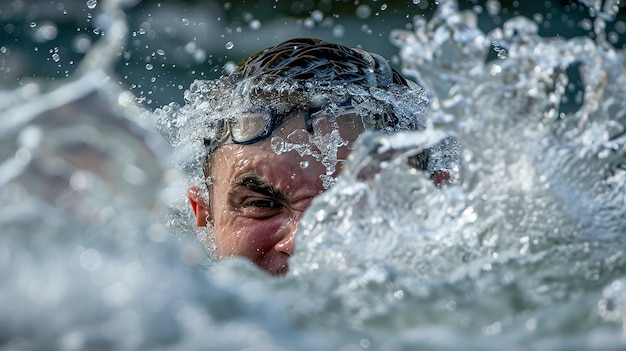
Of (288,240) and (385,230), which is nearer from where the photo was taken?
(385,230)

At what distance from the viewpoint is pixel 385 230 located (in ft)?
3.85

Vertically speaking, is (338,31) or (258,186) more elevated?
(258,186)

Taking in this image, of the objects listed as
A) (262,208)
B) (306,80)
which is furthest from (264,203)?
(306,80)

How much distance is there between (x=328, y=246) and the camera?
1186 mm

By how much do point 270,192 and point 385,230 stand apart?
0.60 metres

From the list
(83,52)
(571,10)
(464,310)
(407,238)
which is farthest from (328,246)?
(571,10)

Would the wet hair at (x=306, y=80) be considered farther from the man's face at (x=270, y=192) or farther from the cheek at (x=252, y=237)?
the cheek at (x=252, y=237)

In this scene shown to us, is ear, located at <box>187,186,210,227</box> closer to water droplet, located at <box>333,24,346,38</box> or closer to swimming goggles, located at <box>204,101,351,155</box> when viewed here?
swimming goggles, located at <box>204,101,351,155</box>

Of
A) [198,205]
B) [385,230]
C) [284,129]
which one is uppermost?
[385,230]

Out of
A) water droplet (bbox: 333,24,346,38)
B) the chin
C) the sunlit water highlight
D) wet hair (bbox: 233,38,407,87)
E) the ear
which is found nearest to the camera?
the sunlit water highlight

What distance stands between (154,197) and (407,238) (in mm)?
466

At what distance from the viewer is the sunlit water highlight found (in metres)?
0.70

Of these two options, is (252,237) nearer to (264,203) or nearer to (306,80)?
(264,203)

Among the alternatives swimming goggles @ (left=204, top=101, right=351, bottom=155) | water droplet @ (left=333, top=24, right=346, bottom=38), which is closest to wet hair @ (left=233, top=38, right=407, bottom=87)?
swimming goggles @ (left=204, top=101, right=351, bottom=155)
